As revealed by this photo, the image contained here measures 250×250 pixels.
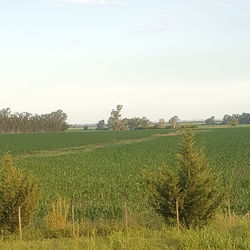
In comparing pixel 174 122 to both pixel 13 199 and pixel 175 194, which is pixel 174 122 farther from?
pixel 13 199

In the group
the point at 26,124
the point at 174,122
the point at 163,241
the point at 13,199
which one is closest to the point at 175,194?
the point at 163,241

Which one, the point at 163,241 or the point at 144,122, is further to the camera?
the point at 144,122

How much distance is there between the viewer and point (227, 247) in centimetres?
853

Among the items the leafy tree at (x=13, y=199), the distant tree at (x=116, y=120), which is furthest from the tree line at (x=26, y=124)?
the leafy tree at (x=13, y=199)

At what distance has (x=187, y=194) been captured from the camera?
12398 mm

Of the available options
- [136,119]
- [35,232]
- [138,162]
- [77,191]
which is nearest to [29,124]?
[136,119]

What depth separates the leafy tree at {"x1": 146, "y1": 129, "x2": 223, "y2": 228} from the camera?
12.3 metres

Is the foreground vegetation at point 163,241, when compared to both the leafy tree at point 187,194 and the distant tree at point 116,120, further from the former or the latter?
the distant tree at point 116,120

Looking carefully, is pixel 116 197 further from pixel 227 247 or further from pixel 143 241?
pixel 227 247

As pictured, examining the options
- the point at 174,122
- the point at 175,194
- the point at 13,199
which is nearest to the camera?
the point at 175,194

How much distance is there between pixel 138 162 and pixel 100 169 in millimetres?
5024

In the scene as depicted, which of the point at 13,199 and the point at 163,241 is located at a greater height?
the point at 13,199

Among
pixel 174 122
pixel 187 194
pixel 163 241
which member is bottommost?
pixel 163 241

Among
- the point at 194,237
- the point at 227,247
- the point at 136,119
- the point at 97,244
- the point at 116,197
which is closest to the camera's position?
the point at 227,247
